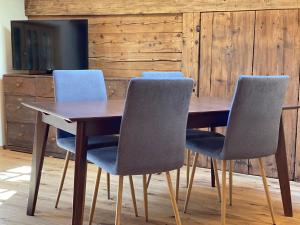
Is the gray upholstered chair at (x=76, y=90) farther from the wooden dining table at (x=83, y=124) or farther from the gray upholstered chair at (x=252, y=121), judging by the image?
the gray upholstered chair at (x=252, y=121)

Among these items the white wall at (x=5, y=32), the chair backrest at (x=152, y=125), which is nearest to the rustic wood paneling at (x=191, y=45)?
the chair backrest at (x=152, y=125)

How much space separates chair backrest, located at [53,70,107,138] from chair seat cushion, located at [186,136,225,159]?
0.77 metres

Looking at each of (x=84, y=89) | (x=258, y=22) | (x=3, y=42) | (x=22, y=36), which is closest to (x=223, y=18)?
(x=258, y=22)

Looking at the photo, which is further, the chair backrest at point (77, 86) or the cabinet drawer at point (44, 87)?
the cabinet drawer at point (44, 87)

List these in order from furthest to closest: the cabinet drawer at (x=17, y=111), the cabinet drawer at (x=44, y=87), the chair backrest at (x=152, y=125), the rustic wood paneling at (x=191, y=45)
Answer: the cabinet drawer at (x=17, y=111) → the cabinet drawer at (x=44, y=87) → the rustic wood paneling at (x=191, y=45) → the chair backrest at (x=152, y=125)

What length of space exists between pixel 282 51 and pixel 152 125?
1871 millimetres

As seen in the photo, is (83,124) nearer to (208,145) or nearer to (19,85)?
(208,145)

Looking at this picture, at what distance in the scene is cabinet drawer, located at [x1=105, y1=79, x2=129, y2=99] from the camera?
388 centimetres

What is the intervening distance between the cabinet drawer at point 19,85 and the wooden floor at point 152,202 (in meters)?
0.87

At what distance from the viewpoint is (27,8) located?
4.66 meters

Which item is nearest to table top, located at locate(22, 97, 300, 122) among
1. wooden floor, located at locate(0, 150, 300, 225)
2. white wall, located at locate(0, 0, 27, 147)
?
wooden floor, located at locate(0, 150, 300, 225)

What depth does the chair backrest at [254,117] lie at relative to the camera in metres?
2.27

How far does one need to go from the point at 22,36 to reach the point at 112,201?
2.30 meters

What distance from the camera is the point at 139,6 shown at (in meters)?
4.04
